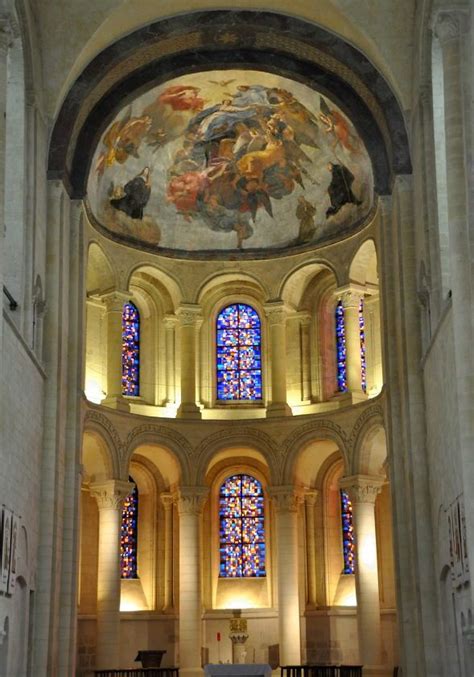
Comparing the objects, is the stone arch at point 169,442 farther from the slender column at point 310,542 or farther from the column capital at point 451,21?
the column capital at point 451,21

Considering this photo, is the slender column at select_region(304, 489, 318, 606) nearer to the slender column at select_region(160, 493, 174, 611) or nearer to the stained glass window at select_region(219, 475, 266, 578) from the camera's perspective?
the stained glass window at select_region(219, 475, 266, 578)

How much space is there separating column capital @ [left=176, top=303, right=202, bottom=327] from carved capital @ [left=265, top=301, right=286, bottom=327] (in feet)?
6.76

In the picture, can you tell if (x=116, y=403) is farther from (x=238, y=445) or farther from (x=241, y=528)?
(x=241, y=528)

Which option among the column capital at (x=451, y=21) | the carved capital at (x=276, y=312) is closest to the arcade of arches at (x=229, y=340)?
the column capital at (x=451, y=21)

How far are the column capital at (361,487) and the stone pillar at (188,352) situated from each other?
4.97 meters

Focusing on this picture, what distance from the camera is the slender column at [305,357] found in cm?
3316

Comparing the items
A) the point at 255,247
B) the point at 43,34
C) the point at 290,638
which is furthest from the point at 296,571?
the point at 43,34

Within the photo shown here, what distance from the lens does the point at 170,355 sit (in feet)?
110

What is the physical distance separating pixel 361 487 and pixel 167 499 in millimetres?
6092

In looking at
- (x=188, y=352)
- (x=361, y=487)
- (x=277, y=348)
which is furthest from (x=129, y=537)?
(x=361, y=487)

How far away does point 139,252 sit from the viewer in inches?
1272

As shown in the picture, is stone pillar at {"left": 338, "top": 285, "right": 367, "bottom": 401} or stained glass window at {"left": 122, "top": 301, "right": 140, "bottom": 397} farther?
stained glass window at {"left": 122, "top": 301, "right": 140, "bottom": 397}

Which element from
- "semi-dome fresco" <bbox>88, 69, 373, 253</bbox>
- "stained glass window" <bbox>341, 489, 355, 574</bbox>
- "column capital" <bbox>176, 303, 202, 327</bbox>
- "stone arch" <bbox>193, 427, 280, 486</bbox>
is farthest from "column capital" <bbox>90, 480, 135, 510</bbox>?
"semi-dome fresco" <bbox>88, 69, 373, 253</bbox>

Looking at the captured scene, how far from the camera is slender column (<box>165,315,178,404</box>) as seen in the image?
3334 cm
